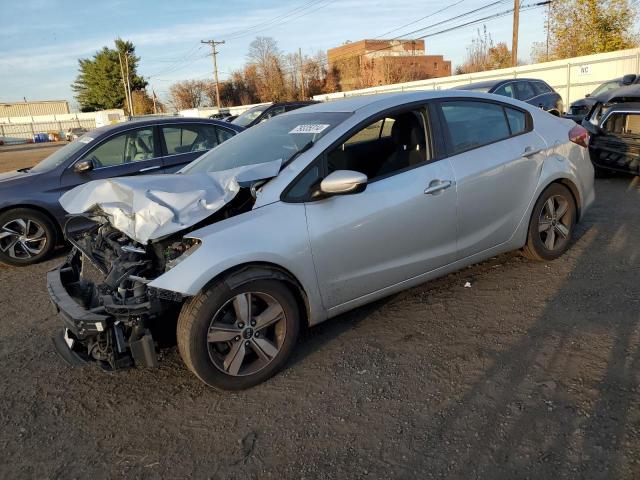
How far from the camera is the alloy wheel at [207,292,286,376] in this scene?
118 inches

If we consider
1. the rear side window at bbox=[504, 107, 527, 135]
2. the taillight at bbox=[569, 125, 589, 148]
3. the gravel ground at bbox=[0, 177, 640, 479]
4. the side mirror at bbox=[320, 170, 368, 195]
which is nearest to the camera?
the gravel ground at bbox=[0, 177, 640, 479]

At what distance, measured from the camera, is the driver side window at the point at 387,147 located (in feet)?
12.1

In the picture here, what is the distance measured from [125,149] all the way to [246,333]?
4644 mm

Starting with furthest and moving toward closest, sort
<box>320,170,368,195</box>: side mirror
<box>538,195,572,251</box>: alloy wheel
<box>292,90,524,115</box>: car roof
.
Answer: <box>538,195,572,251</box>: alloy wheel, <box>292,90,524,115</box>: car roof, <box>320,170,368,195</box>: side mirror

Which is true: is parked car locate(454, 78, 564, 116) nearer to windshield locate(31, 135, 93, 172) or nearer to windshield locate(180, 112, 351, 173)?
windshield locate(31, 135, 93, 172)

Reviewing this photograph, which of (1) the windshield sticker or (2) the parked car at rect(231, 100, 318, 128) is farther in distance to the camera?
(2) the parked car at rect(231, 100, 318, 128)

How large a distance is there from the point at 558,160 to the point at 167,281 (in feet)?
11.6

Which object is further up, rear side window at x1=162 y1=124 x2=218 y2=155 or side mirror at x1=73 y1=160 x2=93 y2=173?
rear side window at x1=162 y1=124 x2=218 y2=155

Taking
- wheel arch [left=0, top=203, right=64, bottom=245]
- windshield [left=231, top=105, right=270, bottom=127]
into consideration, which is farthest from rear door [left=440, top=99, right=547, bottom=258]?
windshield [left=231, top=105, right=270, bottom=127]

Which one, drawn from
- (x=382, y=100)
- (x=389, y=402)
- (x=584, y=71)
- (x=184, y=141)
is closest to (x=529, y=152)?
(x=382, y=100)

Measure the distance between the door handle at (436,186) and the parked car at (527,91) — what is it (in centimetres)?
848

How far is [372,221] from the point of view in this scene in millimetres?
3396

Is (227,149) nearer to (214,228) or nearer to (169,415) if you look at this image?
(214,228)

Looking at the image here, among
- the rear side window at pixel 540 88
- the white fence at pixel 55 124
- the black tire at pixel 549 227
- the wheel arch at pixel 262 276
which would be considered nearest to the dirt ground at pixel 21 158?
the rear side window at pixel 540 88
